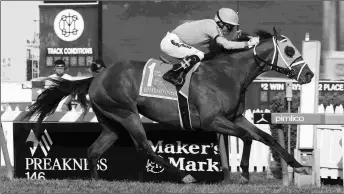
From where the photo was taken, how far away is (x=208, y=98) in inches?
278

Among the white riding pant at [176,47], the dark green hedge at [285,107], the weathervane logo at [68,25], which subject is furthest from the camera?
the weathervane logo at [68,25]

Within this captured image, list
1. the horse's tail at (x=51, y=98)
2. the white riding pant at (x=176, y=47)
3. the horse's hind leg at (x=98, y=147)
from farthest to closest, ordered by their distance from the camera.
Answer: the horse's tail at (x=51, y=98)
the horse's hind leg at (x=98, y=147)
the white riding pant at (x=176, y=47)

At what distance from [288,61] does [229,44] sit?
1.97ft

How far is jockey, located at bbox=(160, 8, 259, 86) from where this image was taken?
7156 millimetres

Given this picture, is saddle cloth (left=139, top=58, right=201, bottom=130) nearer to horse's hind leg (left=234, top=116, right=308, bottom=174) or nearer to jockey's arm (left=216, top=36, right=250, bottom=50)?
jockey's arm (left=216, top=36, right=250, bottom=50)

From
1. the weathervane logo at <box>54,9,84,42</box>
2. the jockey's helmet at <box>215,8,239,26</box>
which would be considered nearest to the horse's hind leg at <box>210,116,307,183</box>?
the jockey's helmet at <box>215,8,239,26</box>

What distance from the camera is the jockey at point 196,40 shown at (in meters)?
7.16

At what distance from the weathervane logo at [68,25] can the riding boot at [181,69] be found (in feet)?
32.0

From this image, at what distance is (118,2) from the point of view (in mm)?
16547

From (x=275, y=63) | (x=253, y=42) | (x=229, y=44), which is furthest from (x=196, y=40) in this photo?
(x=275, y=63)

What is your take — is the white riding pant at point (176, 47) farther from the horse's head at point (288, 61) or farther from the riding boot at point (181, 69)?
the horse's head at point (288, 61)

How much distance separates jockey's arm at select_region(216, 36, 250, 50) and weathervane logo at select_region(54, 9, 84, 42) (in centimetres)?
976

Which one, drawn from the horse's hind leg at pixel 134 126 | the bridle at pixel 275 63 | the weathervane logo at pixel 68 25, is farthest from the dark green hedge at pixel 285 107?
the weathervane logo at pixel 68 25

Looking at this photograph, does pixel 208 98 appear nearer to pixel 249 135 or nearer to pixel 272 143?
pixel 249 135
